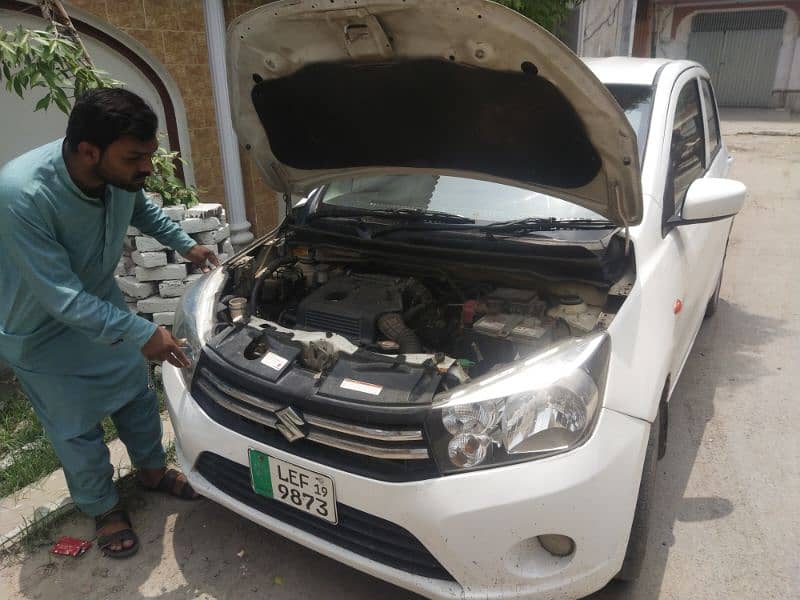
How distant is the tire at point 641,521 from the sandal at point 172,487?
1.79m

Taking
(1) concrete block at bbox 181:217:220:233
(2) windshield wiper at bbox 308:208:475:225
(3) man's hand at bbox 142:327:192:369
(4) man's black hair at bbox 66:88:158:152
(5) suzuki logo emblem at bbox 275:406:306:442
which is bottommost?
(1) concrete block at bbox 181:217:220:233

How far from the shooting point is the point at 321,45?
2131 mm

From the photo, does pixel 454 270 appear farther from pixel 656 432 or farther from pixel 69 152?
pixel 69 152

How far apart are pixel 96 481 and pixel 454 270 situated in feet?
5.47

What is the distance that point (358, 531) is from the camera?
6.06 ft

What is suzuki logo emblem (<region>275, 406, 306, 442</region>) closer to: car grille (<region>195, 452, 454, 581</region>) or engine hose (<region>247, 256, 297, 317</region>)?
car grille (<region>195, 452, 454, 581</region>)

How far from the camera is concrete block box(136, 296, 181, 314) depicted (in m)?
3.73

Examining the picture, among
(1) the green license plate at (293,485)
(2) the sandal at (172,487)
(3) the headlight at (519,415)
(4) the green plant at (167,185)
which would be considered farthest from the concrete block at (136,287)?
(3) the headlight at (519,415)

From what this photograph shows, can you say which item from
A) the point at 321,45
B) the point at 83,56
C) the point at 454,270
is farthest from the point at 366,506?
the point at 83,56

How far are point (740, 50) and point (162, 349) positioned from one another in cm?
2144

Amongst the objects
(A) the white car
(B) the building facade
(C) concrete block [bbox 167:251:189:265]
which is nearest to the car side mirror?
(A) the white car

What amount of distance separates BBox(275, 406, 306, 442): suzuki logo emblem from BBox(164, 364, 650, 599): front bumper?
0.31 ft

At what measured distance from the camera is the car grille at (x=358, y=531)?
5.81ft

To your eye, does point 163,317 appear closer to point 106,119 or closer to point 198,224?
point 198,224
